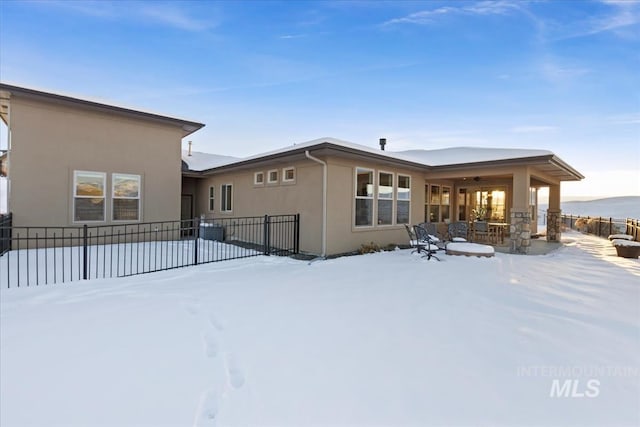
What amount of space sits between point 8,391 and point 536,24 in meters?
11.3

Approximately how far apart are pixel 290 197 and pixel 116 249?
5.24 meters

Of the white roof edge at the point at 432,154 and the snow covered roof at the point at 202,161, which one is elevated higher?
the snow covered roof at the point at 202,161

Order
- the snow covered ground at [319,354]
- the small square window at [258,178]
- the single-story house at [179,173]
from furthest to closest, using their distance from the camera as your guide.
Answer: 1. the small square window at [258,178]
2. the single-story house at [179,173]
3. the snow covered ground at [319,354]

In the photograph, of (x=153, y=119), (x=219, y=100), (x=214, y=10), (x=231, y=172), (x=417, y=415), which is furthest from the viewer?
(x=219, y=100)

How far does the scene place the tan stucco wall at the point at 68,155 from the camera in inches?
329

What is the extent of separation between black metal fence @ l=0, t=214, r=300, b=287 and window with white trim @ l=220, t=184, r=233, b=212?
0.63 m

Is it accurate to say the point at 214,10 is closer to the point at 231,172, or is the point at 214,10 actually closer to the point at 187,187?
the point at 231,172

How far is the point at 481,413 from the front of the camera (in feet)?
7.32

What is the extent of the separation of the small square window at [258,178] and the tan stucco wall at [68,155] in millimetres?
3020

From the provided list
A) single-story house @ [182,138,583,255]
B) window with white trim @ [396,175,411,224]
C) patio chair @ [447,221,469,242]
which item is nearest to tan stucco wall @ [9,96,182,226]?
single-story house @ [182,138,583,255]

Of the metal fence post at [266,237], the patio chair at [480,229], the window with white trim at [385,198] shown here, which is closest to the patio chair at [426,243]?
the window with white trim at [385,198]

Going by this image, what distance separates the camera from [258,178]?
11.0 m

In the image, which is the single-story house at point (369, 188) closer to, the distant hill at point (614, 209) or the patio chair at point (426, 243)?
the patio chair at point (426, 243)

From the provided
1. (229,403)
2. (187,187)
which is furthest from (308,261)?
(187,187)
